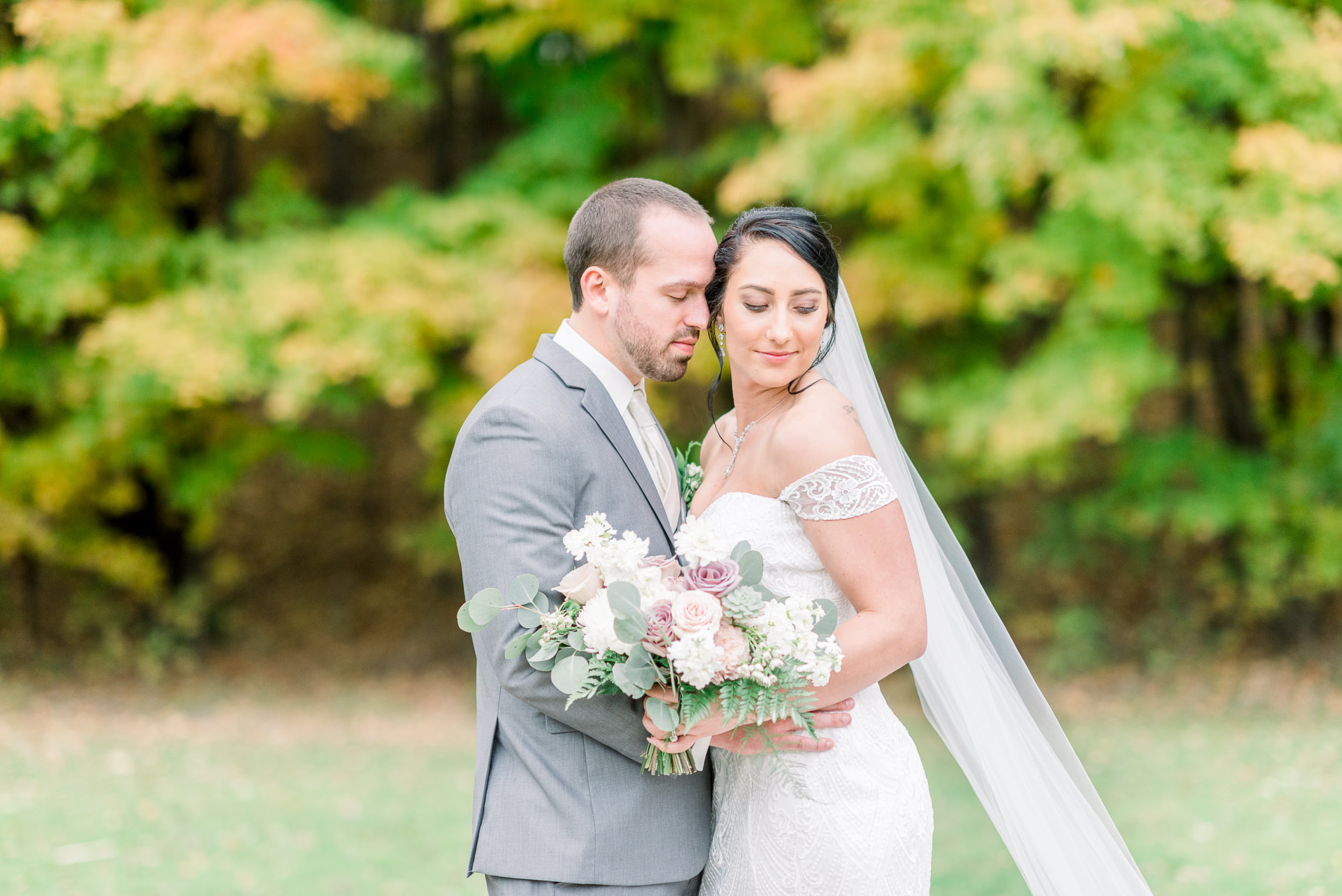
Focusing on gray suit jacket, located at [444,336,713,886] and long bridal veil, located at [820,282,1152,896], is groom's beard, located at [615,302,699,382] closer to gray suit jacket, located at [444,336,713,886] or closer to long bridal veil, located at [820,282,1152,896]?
gray suit jacket, located at [444,336,713,886]

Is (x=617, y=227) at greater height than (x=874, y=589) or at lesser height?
greater

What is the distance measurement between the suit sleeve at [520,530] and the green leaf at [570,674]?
12 centimetres

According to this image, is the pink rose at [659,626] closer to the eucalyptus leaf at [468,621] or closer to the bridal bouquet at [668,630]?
the bridal bouquet at [668,630]

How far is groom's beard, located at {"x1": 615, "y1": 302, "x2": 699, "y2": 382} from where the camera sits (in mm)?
2811

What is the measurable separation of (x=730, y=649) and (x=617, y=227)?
1.09 m

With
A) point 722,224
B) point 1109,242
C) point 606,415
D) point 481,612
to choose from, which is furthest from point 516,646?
point 722,224

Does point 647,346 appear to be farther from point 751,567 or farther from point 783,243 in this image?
point 751,567

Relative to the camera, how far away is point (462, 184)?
1061 cm

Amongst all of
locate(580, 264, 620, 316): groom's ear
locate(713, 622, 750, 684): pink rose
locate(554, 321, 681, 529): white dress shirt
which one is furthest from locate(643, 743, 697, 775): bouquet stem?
locate(580, 264, 620, 316): groom's ear

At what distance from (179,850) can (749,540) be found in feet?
17.8

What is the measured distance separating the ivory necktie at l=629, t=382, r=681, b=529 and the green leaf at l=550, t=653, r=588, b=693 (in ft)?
2.06

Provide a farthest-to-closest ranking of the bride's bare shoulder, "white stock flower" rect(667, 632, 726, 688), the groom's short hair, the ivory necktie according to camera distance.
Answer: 1. the ivory necktie
2. the groom's short hair
3. the bride's bare shoulder
4. "white stock flower" rect(667, 632, 726, 688)

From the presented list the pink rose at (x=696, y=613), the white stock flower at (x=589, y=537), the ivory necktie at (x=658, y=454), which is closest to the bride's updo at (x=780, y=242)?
the ivory necktie at (x=658, y=454)

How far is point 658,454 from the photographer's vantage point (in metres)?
2.96
